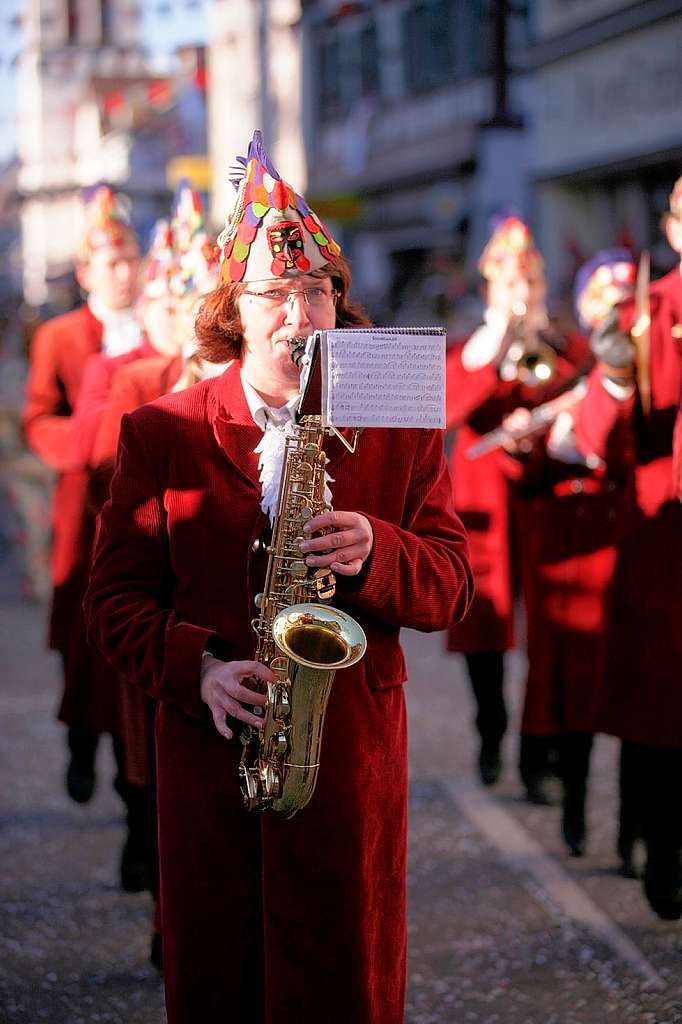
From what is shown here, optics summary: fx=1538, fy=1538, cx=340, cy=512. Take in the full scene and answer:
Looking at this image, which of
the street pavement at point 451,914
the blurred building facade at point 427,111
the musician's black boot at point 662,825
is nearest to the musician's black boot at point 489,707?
the street pavement at point 451,914

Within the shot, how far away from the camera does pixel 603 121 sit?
15.2m

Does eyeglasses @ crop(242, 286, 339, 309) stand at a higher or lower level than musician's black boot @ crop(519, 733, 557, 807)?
higher

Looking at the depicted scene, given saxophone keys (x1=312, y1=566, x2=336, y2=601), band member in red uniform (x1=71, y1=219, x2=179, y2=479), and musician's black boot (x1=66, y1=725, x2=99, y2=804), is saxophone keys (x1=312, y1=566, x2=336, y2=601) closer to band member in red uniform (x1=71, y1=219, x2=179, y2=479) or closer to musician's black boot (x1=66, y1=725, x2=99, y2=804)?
band member in red uniform (x1=71, y1=219, x2=179, y2=479)

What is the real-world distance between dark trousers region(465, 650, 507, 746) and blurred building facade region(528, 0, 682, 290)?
717 cm

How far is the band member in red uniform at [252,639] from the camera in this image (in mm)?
2834

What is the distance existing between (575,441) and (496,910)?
1609 millimetres

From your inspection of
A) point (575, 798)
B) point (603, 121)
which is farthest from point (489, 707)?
point (603, 121)

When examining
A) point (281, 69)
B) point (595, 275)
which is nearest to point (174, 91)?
point (281, 69)

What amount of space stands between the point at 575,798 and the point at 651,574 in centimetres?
123

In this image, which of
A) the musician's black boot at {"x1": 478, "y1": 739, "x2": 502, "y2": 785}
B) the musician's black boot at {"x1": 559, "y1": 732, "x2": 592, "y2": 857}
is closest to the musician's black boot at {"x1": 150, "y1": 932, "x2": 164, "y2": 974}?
the musician's black boot at {"x1": 559, "y1": 732, "x2": 592, "y2": 857}

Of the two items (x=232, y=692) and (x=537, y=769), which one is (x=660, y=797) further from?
(x=232, y=692)

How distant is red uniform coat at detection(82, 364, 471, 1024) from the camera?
2838mm

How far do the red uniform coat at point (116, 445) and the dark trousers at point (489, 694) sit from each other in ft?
6.16

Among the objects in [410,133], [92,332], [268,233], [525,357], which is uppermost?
[410,133]
